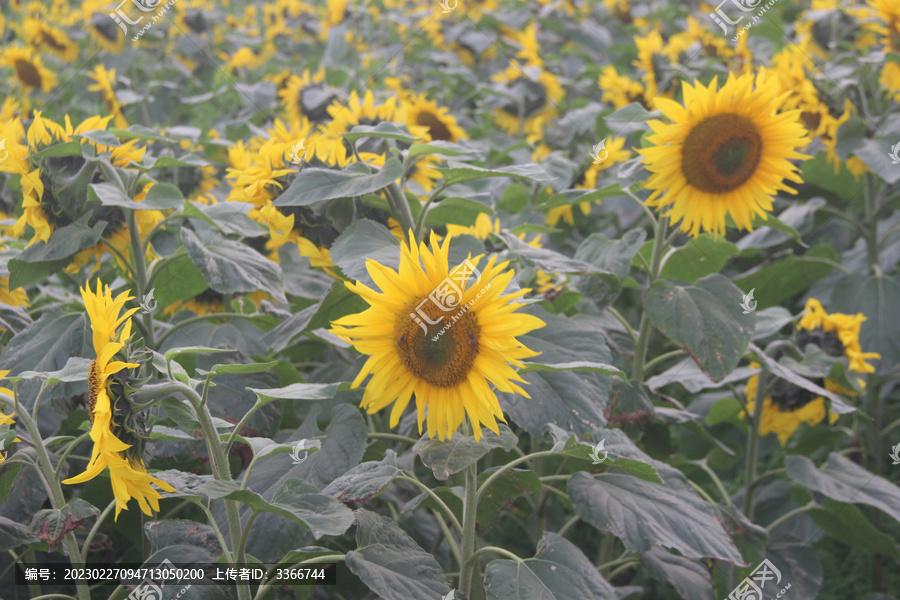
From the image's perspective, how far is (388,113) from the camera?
233 centimetres

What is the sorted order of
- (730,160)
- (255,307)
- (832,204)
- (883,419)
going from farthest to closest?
(832,204), (883,419), (255,307), (730,160)

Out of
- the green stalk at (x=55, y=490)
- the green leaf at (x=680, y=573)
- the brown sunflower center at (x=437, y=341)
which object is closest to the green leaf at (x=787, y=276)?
the green leaf at (x=680, y=573)

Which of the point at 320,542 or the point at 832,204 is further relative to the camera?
the point at 832,204

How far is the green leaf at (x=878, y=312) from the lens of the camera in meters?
2.70

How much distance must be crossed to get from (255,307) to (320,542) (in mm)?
840

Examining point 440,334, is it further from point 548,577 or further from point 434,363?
point 548,577

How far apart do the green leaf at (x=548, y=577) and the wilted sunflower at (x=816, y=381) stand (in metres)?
1.10

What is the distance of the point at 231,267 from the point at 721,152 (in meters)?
1.25

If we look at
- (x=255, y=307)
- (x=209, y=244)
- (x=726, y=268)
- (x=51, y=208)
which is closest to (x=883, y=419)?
(x=726, y=268)

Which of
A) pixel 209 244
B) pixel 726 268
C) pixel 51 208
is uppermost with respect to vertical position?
pixel 51 208

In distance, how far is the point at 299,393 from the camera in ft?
4.49

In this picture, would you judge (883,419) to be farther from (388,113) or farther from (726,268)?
(388,113)

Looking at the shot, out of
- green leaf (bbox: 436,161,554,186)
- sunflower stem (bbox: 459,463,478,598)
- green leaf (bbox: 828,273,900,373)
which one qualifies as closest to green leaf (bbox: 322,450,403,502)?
sunflower stem (bbox: 459,463,478,598)

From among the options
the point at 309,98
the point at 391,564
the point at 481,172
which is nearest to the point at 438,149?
the point at 481,172
